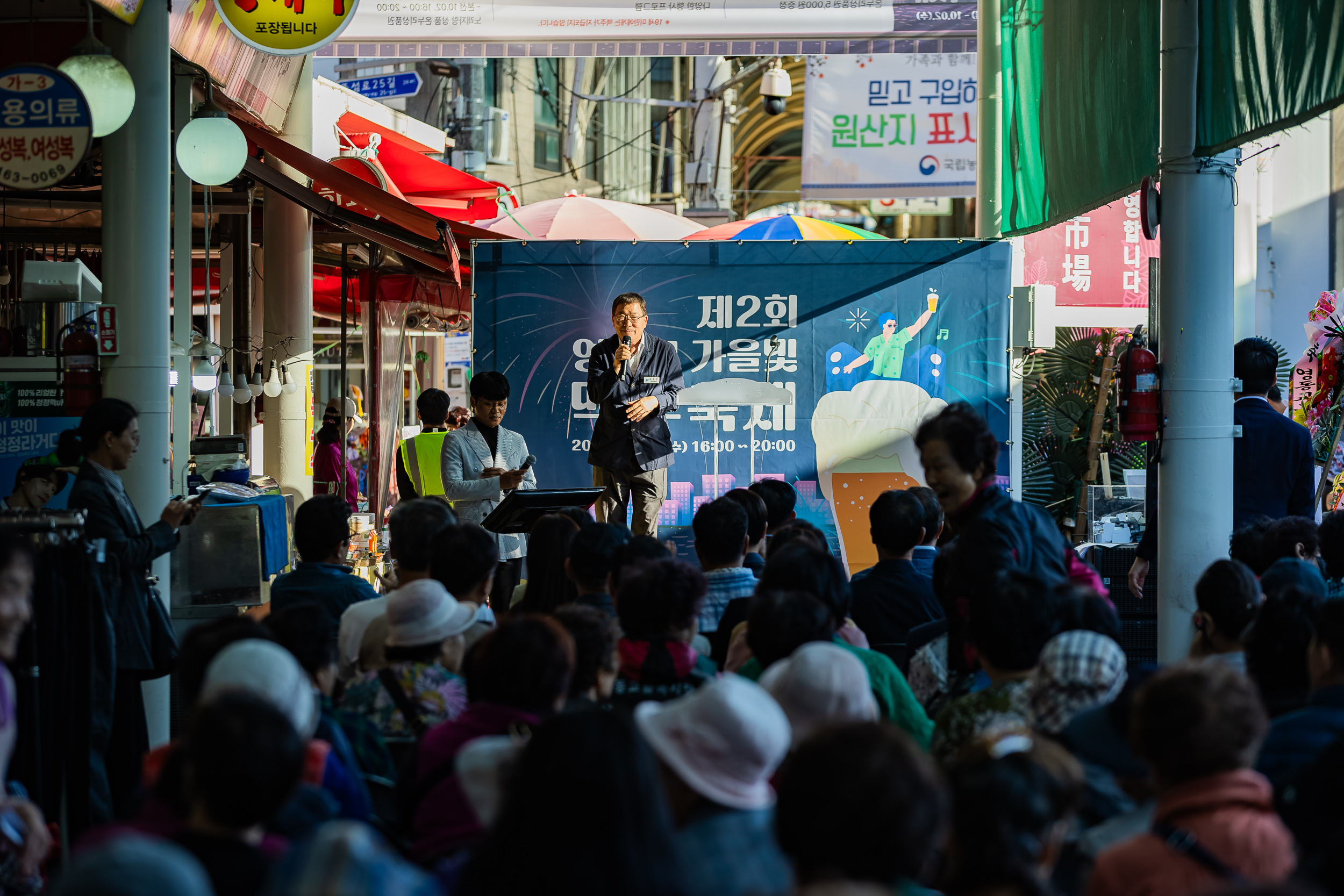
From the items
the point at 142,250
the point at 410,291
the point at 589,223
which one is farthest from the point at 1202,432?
the point at 410,291

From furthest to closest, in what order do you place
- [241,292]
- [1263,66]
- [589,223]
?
[589,223] → [241,292] → [1263,66]

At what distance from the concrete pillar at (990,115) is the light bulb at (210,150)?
198 inches

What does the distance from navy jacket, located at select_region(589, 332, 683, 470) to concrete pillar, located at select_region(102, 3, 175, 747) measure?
104 inches

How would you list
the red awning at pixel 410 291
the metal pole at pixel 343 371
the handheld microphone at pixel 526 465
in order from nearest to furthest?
the handheld microphone at pixel 526 465 → the metal pole at pixel 343 371 → the red awning at pixel 410 291

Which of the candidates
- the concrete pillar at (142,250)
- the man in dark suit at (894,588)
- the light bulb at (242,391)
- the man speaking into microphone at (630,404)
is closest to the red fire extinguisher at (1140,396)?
the man in dark suit at (894,588)

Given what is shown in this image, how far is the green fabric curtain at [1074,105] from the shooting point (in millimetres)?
6801

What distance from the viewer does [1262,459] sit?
20.8 ft

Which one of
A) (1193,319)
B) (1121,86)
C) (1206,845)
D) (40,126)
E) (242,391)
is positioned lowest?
(1206,845)

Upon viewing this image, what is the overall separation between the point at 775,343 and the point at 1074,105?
2.45 metres

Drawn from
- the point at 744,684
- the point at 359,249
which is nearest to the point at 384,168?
the point at 359,249

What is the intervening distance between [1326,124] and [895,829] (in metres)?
13.8

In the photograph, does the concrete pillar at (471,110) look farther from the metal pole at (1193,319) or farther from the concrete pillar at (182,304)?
the metal pole at (1193,319)

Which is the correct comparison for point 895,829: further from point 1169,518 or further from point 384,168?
point 384,168

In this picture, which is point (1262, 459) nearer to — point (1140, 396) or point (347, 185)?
point (1140, 396)
